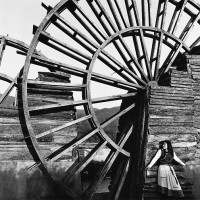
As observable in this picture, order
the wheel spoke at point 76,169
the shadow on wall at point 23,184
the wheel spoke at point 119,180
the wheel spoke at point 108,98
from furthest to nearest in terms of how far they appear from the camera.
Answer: the wheel spoke at point 108,98 → the wheel spoke at point 119,180 → the wheel spoke at point 76,169 → the shadow on wall at point 23,184

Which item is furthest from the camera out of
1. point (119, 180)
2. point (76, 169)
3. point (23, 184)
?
point (119, 180)

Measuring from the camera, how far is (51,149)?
6578 millimetres

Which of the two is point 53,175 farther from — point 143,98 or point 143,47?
point 143,47

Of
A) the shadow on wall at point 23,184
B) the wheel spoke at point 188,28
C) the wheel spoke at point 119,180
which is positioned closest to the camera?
the shadow on wall at point 23,184

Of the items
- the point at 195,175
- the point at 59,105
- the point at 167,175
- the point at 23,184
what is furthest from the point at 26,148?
the point at 195,175

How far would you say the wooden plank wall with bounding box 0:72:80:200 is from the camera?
5969mm

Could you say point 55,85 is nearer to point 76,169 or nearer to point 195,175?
point 76,169

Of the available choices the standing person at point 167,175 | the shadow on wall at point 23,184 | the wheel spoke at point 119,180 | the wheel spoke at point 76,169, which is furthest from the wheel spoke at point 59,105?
the standing person at point 167,175

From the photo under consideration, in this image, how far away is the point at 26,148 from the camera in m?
6.29

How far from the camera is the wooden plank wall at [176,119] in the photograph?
21.4ft

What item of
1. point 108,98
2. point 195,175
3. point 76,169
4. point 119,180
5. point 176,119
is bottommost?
point 119,180

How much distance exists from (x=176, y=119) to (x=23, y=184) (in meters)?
4.00

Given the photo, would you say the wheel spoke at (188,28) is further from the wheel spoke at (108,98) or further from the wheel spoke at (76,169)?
the wheel spoke at (76,169)

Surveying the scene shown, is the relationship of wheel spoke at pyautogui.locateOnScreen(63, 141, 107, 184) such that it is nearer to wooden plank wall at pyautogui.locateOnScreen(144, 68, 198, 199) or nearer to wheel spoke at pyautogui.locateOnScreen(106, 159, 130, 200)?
wheel spoke at pyautogui.locateOnScreen(106, 159, 130, 200)
